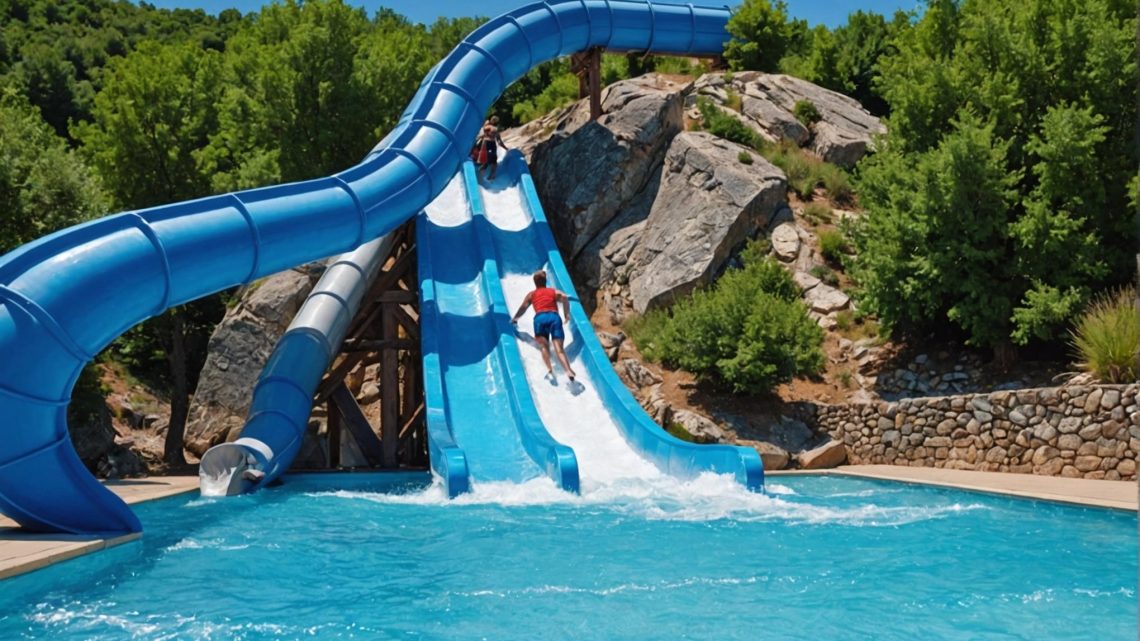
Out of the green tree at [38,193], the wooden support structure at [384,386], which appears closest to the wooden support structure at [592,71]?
the wooden support structure at [384,386]

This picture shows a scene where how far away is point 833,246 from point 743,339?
166 inches

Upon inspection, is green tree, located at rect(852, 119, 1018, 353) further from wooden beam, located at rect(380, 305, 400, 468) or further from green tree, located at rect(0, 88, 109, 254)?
green tree, located at rect(0, 88, 109, 254)

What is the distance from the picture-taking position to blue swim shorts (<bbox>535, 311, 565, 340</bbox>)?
14148mm

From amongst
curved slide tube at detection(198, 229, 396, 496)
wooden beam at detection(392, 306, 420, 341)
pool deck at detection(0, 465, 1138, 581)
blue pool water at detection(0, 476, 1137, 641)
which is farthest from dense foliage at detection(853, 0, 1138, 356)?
curved slide tube at detection(198, 229, 396, 496)

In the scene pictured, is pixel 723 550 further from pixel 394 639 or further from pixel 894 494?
pixel 894 494

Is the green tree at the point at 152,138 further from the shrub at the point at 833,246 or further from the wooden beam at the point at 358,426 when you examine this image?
the shrub at the point at 833,246

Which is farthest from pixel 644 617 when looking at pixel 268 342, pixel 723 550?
pixel 268 342

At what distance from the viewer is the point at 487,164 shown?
21.0 metres

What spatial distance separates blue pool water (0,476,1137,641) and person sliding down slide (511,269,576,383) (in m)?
3.68

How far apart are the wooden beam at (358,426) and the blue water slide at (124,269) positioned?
2675 mm

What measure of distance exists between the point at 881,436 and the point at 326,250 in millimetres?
7738

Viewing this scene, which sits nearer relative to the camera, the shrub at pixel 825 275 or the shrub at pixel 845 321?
the shrub at pixel 845 321

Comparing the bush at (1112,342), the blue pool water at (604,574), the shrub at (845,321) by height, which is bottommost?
the blue pool water at (604,574)

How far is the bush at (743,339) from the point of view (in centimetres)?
1404
